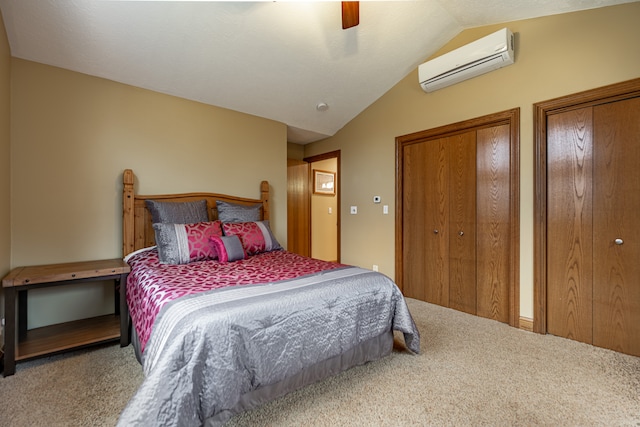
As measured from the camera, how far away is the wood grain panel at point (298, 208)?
481 centimetres

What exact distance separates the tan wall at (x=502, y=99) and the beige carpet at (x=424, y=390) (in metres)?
0.71

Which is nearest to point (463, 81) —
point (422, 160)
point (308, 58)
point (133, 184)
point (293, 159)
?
point (422, 160)

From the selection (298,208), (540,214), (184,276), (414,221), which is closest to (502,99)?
(540,214)

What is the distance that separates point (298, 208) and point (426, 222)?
7.42 feet

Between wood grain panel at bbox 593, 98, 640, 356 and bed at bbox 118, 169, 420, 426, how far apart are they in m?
1.54

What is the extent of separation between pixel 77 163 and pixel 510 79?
3945 millimetres

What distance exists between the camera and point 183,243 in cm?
241

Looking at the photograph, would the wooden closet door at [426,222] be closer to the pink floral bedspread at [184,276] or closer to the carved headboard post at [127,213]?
the pink floral bedspread at [184,276]

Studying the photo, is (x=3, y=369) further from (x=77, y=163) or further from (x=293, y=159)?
(x=293, y=159)

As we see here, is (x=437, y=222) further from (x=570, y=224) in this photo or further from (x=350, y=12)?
(x=350, y=12)

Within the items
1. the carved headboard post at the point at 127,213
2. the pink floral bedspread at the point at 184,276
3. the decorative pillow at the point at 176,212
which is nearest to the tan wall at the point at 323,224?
the decorative pillow at the point at 176,212

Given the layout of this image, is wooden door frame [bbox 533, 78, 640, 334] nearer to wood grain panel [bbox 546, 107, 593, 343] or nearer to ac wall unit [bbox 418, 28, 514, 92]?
wood grain panel [bbox 546, 107, 593, 343]

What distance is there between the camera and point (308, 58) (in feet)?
9.53

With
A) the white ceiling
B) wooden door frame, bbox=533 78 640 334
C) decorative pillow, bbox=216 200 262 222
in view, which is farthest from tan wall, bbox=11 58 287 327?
wooden door frame, bbox=533 78 640 334
